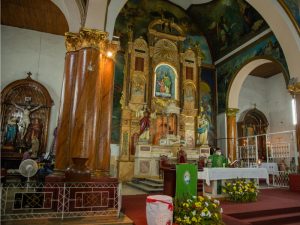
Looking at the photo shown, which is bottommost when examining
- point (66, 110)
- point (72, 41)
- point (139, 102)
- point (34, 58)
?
point (66, 110)

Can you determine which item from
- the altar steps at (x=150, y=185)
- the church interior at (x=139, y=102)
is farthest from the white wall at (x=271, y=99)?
the altar steps at (x=150, y=185)

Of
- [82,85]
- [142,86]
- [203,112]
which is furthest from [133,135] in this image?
[82,85]

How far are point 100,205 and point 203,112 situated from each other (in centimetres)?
1073

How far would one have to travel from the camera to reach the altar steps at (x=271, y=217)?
5535 millimetres

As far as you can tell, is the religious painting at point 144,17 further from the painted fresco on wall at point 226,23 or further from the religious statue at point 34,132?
the religious statue at point 34,132

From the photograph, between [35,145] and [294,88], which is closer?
[294,88]

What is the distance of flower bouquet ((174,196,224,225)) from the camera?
436 centimetres

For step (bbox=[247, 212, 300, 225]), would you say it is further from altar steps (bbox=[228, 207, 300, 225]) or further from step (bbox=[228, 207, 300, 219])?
step (bbox=[228, 207, 300, 219])

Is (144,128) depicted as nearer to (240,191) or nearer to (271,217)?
(240,191)

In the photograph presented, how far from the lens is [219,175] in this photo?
7207 millimetres

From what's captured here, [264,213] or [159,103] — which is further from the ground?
[159,103]

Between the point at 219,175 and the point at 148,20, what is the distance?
1046 cm

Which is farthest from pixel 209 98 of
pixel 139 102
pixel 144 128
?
pixel 144 128

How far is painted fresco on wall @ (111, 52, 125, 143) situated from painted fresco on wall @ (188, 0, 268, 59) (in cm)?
564
